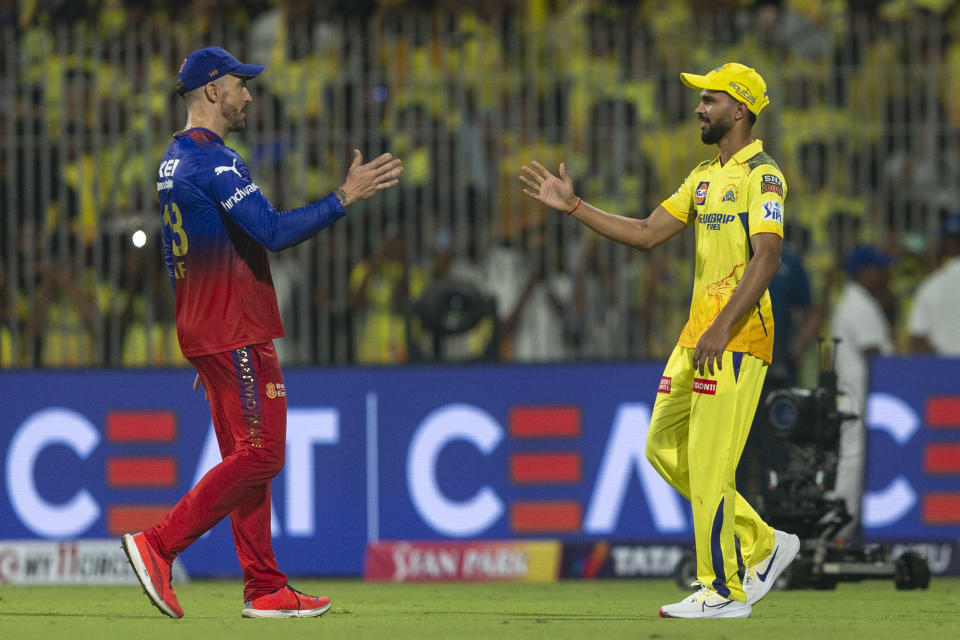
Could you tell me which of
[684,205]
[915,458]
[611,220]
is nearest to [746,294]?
[684,205]

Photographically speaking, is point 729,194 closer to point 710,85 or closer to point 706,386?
point 710,85

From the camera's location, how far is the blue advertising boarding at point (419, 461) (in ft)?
34.8

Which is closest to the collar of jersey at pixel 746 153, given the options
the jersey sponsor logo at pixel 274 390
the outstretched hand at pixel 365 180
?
the outstretched hand at pixel 365 180

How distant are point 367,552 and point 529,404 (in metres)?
1.40

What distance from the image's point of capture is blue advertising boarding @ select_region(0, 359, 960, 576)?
1059cm

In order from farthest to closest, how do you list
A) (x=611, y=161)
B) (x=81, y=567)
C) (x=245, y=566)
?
(x=611, y=161), (x=81, y=567), (x=245, y=566)

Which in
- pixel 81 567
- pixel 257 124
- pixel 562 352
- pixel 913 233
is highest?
pixel 257 124

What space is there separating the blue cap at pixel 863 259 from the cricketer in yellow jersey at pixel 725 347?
Result: 176 inches

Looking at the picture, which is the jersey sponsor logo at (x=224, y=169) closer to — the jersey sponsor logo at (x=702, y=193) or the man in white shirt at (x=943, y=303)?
the jersey sponsor logo at (x=702, y=193)

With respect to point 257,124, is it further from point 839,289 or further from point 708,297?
point 708,297

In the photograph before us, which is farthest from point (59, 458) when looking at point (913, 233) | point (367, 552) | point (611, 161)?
point (913, 233)

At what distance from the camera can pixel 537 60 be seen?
37.3ft

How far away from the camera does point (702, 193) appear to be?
7.13 meters

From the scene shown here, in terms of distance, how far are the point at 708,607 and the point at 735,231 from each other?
157 cm
